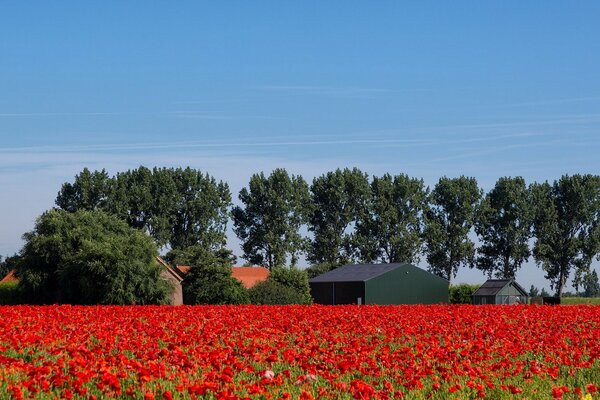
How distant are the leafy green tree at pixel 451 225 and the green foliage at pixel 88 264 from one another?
45337 mm

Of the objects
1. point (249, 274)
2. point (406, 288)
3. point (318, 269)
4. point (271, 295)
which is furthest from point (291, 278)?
point (318, 269)

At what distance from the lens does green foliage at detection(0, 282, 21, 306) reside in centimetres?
5964

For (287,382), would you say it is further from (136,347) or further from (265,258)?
(265,258)

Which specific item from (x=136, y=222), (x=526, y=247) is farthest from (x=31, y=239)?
(x=526, y=247)

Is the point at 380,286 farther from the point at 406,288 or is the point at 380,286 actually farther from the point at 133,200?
the point at 133,200

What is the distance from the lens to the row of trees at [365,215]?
9544 cm

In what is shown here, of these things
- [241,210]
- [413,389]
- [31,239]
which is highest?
[241,210]

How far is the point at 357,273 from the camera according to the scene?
83.8m

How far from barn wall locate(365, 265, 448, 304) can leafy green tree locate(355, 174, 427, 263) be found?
11724 mm

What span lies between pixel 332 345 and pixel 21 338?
19.4ft

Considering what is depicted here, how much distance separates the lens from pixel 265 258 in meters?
97.8

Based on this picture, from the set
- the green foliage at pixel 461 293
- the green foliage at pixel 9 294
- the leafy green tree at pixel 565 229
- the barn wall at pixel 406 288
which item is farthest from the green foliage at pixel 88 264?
the leafy green tree at pixel 565 229

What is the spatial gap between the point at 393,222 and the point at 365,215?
324 cm

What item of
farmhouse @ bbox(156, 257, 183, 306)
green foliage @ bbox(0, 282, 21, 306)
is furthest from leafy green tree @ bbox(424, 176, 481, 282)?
green foliage @ bbox(0, 282, 21, 306)
